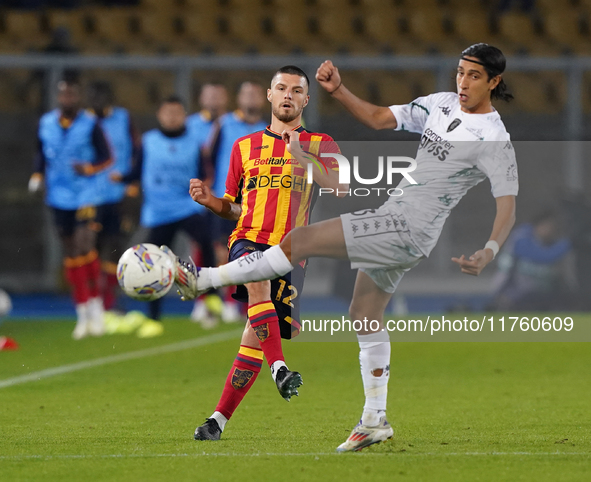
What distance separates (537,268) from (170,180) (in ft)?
14.1

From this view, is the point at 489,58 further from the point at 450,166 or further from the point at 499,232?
the point at 499,232

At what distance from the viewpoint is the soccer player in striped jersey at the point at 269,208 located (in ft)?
16.5

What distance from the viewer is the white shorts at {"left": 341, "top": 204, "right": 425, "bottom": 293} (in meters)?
4.56

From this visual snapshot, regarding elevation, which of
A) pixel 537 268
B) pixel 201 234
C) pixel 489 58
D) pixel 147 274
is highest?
pixel 489 58

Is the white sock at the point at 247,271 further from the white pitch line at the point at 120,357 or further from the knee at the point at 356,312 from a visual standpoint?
the white pitch line at the point at 120,357

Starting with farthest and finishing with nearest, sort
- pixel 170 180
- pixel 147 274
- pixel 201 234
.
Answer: pixel 170 180 < pixel 201 234 < pixel 147 274

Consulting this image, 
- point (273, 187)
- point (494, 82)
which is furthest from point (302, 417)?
point (494, 82)

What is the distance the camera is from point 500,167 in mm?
4633

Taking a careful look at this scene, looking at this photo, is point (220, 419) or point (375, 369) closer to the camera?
point (375, 369)

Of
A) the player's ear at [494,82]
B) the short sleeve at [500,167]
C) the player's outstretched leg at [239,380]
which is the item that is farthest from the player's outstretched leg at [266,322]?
the player's ear at [494,82]

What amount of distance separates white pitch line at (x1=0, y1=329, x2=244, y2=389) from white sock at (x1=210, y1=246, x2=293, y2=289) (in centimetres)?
315

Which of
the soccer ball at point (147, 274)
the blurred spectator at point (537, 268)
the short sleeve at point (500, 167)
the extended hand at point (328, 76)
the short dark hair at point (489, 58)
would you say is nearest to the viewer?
the soccer ball at point (147, 274)

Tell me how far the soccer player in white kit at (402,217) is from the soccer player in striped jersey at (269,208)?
8.8 inches

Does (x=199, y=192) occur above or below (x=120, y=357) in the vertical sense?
above
